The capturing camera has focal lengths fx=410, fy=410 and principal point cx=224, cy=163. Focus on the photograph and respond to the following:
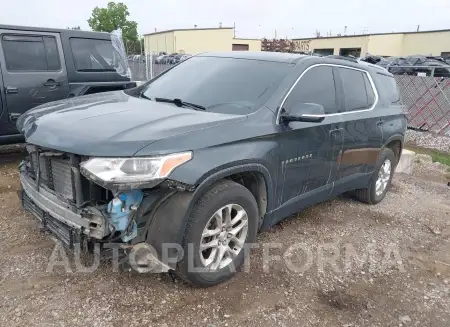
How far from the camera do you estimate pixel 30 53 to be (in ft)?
19.0

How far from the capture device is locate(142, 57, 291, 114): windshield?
3.41 metres

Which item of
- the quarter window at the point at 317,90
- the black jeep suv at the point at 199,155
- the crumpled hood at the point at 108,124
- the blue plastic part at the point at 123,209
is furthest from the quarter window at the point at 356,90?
the blue plastic part at the point at 123,209

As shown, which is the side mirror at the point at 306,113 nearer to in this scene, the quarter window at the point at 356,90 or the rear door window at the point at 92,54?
the quarter window at the point at 356,90

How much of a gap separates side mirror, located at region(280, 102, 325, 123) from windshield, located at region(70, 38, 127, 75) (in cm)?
421

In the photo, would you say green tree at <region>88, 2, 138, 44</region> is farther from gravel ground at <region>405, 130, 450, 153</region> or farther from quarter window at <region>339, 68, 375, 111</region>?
quarter window at <region>339, 68, 375, 111</region>

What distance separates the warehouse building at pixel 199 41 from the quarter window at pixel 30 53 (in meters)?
40.0

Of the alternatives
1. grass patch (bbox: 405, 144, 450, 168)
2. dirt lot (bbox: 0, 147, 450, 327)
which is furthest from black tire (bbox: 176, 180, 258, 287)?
grass patch (bbox: 405, 144, 450, 168)

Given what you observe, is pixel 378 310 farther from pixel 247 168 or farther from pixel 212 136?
pixel 212 136

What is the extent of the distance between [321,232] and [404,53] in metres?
38.3

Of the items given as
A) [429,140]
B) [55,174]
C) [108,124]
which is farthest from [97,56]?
[429,140]

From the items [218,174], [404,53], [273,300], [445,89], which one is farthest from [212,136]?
[404,53]

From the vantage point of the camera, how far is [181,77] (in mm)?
4055

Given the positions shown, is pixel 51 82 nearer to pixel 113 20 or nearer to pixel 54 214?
pixel 54 214

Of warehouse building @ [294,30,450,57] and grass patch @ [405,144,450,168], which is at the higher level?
warehouse building @ [294,30,450,57]
